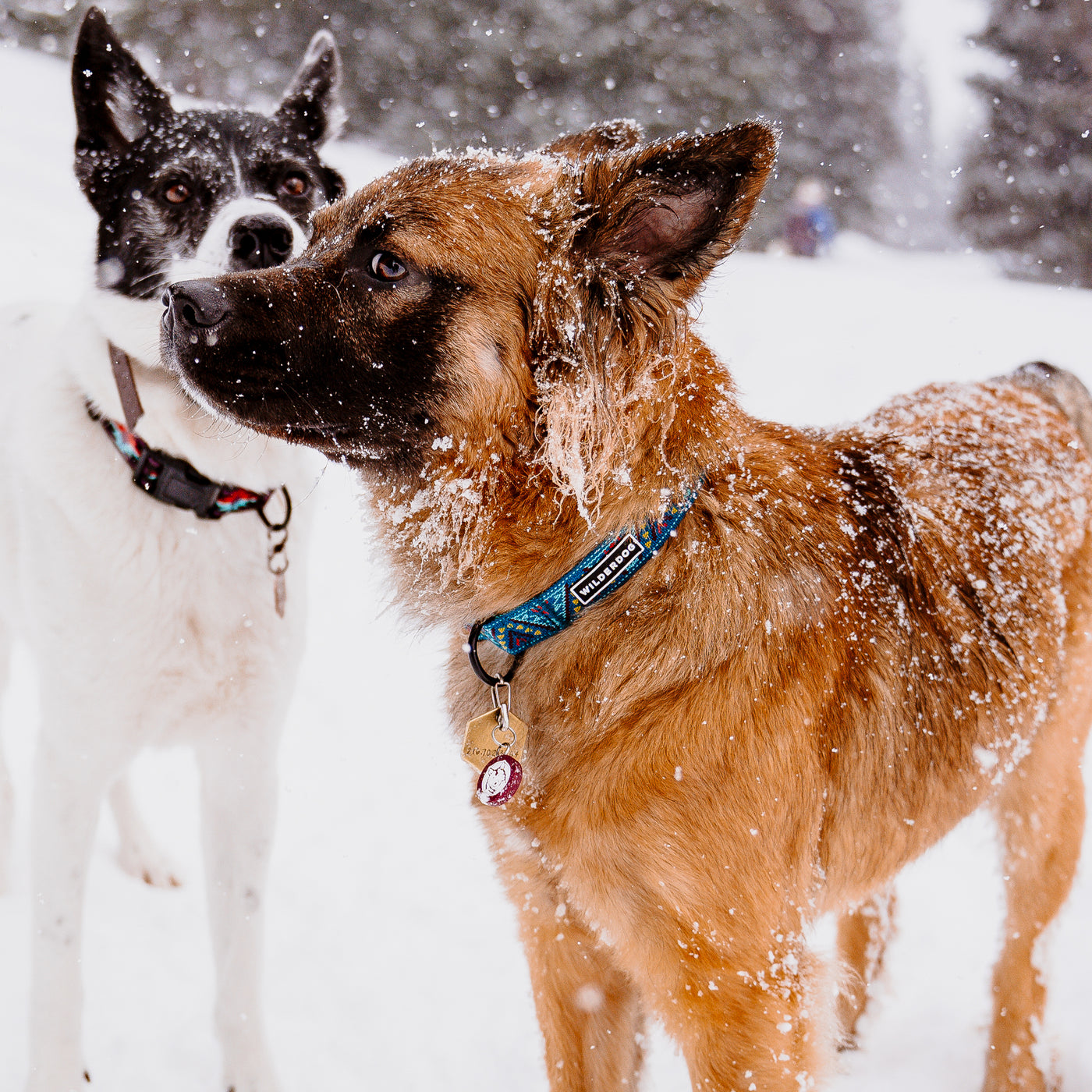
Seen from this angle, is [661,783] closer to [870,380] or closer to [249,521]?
[249,521]

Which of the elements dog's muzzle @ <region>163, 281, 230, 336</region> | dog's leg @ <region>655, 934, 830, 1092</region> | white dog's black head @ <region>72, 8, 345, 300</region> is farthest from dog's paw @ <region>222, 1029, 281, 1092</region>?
white dog's black head @ <region>72, 8, 345, 300</region>

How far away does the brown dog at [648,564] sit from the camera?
5.43 ft

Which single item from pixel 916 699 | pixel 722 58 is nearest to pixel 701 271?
pixel 916 699

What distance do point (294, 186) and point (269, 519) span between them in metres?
0.97

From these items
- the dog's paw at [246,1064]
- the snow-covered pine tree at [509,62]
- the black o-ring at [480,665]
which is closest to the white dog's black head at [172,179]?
the black o-ring at [480,665]

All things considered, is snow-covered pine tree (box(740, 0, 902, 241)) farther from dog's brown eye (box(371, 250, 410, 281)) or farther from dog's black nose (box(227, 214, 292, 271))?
dog's brown eye (box(371, 250, 410, 281))

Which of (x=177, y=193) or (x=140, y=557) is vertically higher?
(x=177, y=193)

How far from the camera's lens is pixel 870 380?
24.7 ft

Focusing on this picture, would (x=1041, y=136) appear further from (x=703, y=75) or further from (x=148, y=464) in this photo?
(x=148, y=464)

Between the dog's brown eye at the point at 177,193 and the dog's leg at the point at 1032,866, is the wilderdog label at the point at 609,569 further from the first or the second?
the dog's brown eye at the point at 177,193

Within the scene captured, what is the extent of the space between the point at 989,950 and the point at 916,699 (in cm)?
168

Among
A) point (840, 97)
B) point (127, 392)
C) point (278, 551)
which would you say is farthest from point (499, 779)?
point (840, 97)

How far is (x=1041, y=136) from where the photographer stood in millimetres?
14242

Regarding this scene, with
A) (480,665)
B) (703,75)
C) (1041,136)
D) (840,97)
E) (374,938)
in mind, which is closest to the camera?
(480,665)
